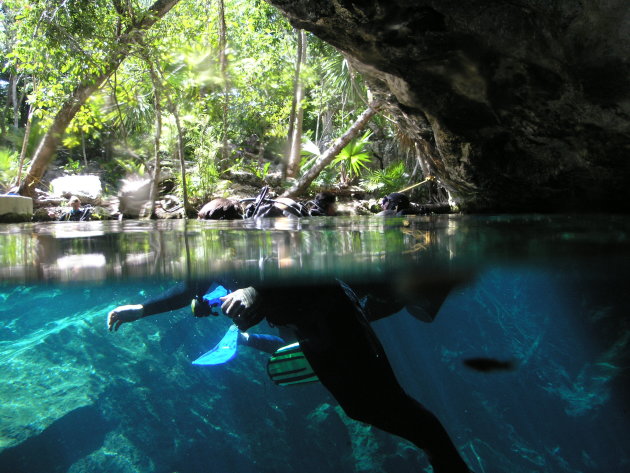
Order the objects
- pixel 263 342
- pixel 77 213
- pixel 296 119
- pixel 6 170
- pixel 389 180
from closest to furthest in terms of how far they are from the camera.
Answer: pixel 263 342, pixel 77 213, pixel 389 180, pixel 296 119, pixel 6 170

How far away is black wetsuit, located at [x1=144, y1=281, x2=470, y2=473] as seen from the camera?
12.9 ft

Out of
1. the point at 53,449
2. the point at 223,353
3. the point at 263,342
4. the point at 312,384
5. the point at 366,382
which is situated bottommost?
the point at 312,384

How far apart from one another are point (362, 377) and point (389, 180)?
12.7 metres

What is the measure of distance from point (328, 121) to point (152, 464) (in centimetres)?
1628

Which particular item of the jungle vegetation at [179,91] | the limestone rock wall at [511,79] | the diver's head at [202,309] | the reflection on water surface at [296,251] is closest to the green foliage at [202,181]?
the jungle vegetation at [179,91]

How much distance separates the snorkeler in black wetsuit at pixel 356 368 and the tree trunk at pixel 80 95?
844cm

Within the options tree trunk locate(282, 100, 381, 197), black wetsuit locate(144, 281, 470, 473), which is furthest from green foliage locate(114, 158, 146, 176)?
black wetsuit locate(144, 281, 470, 473)

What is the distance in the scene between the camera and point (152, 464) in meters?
7.84

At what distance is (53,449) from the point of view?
764 cm

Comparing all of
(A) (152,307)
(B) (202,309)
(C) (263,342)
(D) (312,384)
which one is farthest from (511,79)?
(D) (312,384)

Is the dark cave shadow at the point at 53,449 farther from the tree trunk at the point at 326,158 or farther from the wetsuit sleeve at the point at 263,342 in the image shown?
the tree trunk at the point at 326,158

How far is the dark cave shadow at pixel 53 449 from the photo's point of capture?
7168 mm

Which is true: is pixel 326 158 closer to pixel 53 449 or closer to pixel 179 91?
pixel 179 91

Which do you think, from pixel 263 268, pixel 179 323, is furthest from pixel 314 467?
pixel 179 323
